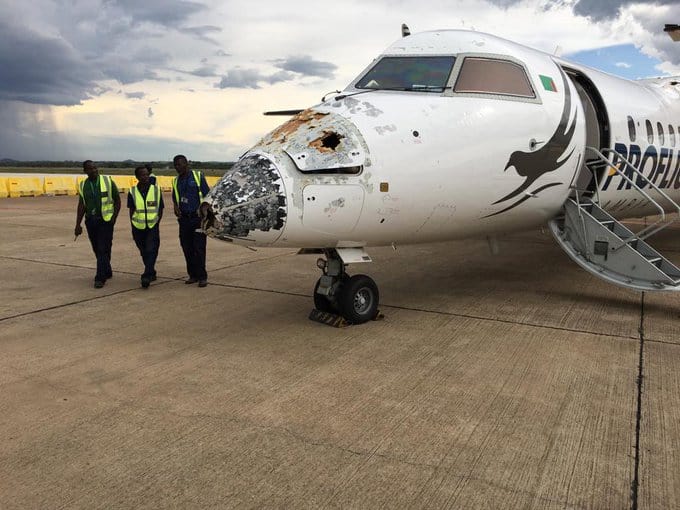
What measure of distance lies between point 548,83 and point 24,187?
104 ft

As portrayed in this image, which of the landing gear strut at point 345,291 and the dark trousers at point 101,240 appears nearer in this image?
the landing gear strut at point 345,291

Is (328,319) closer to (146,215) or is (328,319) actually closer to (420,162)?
(420,162)

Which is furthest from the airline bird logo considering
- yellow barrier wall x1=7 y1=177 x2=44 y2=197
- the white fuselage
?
yellow barrier wall x1=7 y1=177 x2=44 y2=197

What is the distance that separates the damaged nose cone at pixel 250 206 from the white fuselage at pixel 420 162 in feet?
0.03

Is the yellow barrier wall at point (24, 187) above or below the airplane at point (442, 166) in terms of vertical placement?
below

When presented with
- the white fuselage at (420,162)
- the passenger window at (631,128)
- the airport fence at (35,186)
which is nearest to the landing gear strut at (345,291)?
the white fuselage at (420,162)

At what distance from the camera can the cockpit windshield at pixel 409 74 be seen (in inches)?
259

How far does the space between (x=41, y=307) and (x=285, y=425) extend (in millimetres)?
5270

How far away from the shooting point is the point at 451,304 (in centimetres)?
797

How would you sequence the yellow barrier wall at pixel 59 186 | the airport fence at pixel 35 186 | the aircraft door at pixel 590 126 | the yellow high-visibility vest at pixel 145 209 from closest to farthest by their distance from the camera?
the aircraft door at pixel 590 126 < the yellow high-visibility vest at pixel 145 209 < the airport fence at pixel 35 186 < the yellow barrier wall at pixel 59 186

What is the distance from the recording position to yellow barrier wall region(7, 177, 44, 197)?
3112cm

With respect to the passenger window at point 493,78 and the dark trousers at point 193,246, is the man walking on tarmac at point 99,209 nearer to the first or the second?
the dark trousers at point 193,246

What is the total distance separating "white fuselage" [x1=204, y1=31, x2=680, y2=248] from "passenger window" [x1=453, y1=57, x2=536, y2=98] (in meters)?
0.05

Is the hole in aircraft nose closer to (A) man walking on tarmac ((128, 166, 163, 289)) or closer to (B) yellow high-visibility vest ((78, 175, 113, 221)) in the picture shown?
(A) man walking on tarmac ((128, 166, 163, 289))
